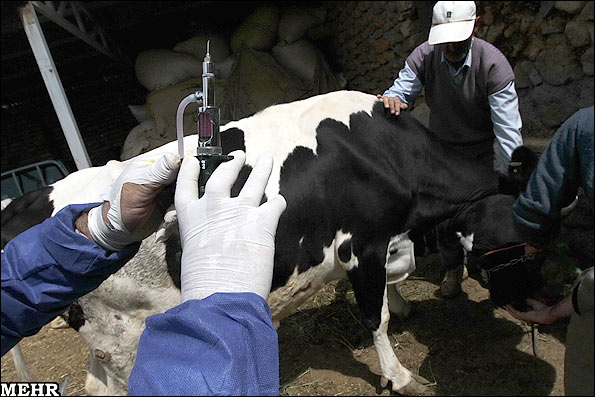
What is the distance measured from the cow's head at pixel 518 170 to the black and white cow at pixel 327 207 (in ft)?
0.29

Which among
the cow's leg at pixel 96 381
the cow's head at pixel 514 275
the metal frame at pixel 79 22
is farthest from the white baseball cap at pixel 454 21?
the metal frame at pixel 79 22

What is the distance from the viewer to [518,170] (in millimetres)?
2295

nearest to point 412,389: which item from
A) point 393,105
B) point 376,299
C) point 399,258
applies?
point 376,299

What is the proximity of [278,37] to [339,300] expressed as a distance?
4.98 m

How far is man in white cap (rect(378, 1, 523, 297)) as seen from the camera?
257cm

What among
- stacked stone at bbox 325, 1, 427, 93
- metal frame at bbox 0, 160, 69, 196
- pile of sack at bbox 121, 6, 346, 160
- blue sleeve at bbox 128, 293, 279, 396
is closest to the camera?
blue sleeve at bbox 128, 293, 279, 396

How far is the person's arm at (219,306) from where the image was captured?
2.46ft

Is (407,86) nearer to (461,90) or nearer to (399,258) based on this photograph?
(461,90)

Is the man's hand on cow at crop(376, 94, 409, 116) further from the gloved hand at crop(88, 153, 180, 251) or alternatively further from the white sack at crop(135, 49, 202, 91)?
the white sack at crop(135, 49, 202, 91)

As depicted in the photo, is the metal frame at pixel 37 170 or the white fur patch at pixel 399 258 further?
the metal frame at pixel 37 170

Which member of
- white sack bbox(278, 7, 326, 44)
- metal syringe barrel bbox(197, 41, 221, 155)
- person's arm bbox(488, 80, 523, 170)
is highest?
white sack bbox(278, 7, 326, 44)

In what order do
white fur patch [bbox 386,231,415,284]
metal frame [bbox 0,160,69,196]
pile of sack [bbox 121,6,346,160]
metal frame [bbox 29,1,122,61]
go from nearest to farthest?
white fur patch [bbox 386,231,415,284]
metal frame [bbox 29,1,122,61]
metal frame [bbox 0,160,69,196]
pile of sack [bbox 121,6,346,160]

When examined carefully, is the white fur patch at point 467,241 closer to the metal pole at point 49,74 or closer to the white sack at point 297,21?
the metal pole at point 49,74

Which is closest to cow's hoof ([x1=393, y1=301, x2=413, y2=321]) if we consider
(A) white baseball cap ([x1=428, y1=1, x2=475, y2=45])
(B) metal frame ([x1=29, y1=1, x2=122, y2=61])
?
(A) white baseball cap ([x1=428, y1=1, x2=475, y2=45])
